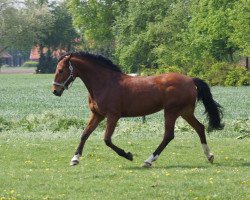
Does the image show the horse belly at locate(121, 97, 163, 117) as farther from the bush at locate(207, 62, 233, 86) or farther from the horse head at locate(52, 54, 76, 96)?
the bush at locate(207, 62, 233, 86)

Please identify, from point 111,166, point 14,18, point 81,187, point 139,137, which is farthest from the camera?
point 14,18

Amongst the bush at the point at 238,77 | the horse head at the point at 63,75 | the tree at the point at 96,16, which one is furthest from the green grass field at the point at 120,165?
the tree at the point at 96,16

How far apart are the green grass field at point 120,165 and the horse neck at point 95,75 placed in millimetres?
1520

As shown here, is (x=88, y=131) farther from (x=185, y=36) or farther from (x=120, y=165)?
(x=185, y=36)

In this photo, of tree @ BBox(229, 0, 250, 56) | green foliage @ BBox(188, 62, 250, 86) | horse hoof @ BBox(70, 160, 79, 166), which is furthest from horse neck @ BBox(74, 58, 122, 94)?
green foliage @ BBox(188, 62, 250, 86)

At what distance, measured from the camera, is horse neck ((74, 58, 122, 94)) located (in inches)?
578

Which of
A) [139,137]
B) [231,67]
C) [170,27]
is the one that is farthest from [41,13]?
[139,137]

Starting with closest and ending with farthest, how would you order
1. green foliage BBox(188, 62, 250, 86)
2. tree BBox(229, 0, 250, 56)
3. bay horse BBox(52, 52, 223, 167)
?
bay horse BBox(52, 52, 223, 167) < tree BBox(229, 0, 250, 56) < green foliage BBox(188, 62, 250, 86)

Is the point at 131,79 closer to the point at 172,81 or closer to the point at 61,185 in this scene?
the point at 172,81

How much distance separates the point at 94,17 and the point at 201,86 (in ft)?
267

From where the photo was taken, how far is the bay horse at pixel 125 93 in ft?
47.0

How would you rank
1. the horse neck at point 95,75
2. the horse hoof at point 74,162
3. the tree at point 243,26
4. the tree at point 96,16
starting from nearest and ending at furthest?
the horse hoof at point 74,162
the horse neck at point 95,75
the tree at point 243,26
the tree at point 96,16

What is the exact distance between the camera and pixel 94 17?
95.2 m

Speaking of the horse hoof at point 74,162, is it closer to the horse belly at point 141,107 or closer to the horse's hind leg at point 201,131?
the horse belly at point 141,107
